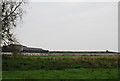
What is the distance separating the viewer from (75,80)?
15.5 metres

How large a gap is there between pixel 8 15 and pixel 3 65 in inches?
346

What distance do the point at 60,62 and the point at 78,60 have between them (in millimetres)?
3578

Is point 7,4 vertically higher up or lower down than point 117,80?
higher up

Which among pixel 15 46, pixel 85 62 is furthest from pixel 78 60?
pixel 15 46

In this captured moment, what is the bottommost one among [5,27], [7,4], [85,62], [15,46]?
[85,62]

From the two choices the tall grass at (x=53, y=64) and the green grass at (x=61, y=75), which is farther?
the tall grass at (x=53, y=64)

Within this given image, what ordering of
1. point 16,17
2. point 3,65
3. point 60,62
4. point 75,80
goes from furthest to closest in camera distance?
1. point 16,17
2. point 60,62
3. point 3,65
4. point 75,80

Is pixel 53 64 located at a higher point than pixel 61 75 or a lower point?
lower

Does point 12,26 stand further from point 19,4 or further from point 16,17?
point 19,4

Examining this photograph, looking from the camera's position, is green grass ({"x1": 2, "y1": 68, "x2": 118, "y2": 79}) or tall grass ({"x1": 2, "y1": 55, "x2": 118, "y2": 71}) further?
tall grass ({"x1": 2, "y1": 55, "x2": 118, "y2": 71})

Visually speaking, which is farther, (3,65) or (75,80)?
(3,65)

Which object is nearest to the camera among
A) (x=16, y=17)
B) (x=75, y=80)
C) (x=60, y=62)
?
(x=75, y=80)

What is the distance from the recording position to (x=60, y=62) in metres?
32.8

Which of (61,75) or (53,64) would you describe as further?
(53,64)
